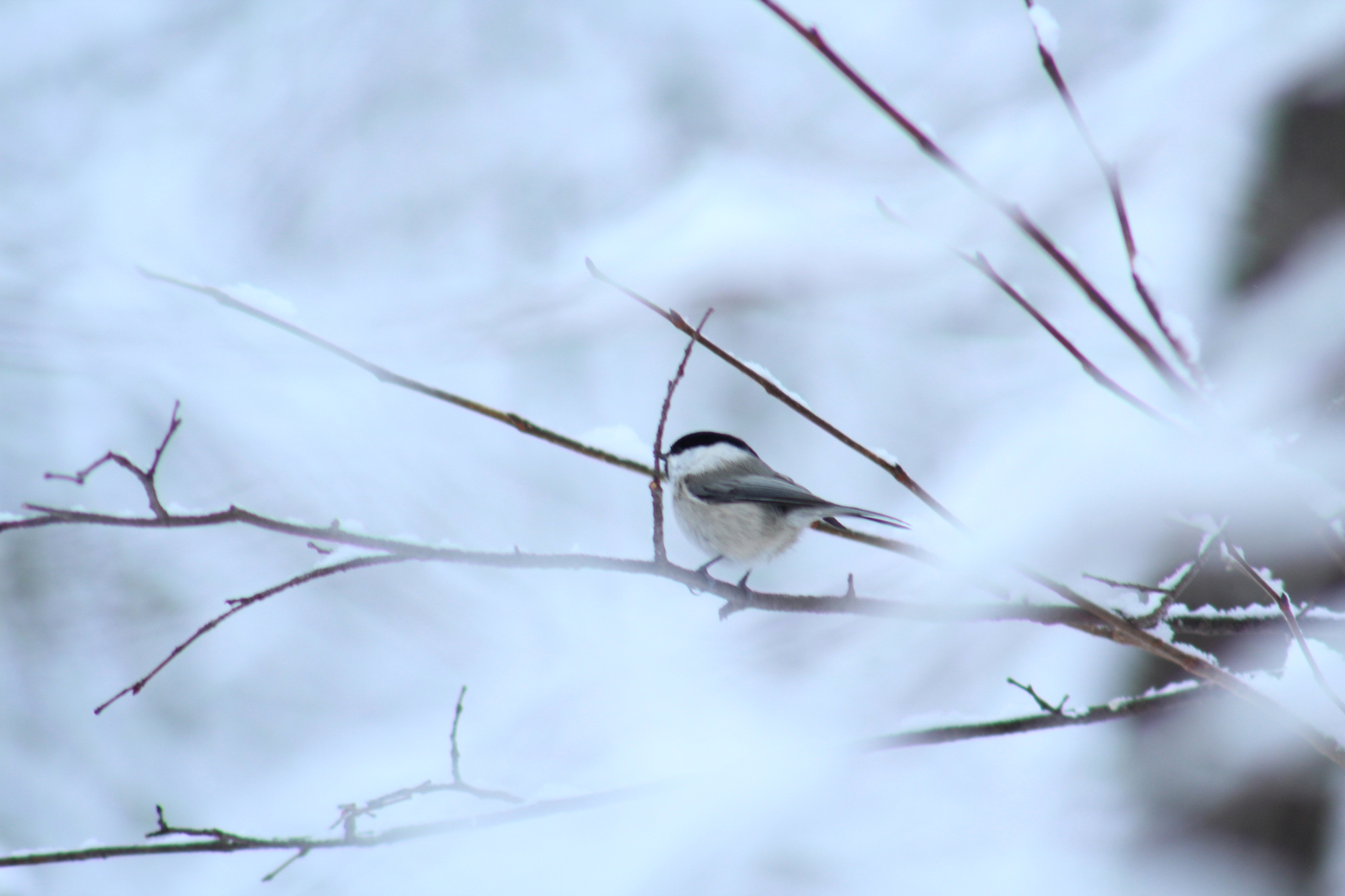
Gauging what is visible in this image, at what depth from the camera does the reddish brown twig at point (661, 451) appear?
0.66 metres

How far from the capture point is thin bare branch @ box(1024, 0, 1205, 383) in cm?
33

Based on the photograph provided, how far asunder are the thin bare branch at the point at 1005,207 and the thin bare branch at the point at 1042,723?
55 centimetres

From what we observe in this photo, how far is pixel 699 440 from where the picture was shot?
4.82ft

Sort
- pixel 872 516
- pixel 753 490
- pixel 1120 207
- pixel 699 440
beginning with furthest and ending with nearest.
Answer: pixel 699 440 < pixel 753 490 < pixel 872 516 < pixel 1120 207

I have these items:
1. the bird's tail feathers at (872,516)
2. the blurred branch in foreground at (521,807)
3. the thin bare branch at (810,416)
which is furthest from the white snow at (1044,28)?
the blurred branch in foreground at (521,807)

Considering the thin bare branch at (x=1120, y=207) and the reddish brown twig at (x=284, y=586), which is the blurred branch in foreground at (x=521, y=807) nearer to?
the reddish brown twig at (x=284, y=586)

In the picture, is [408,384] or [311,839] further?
[311,839]

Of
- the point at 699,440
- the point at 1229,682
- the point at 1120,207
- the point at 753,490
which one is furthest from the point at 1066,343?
the point at 699,440

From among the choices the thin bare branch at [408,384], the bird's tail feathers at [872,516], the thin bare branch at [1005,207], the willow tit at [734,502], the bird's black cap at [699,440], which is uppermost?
the bird's black cap at [699,440]

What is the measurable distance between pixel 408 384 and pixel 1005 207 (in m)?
0.45

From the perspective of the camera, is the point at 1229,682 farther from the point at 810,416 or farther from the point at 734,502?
the point at 734,502

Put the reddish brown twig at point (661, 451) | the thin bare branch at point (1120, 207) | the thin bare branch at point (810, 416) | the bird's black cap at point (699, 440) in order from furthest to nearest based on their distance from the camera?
1. the bird's black cap at point (699, 440)
2. the reddish brown twig at point (661, 451)
3. the thin bare branch at point (810, 416)
4. the thin bare branch at point (1120, 207)

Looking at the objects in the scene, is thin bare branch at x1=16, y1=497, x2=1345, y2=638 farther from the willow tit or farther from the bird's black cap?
the bird's black cap

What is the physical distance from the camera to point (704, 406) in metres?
1.86
